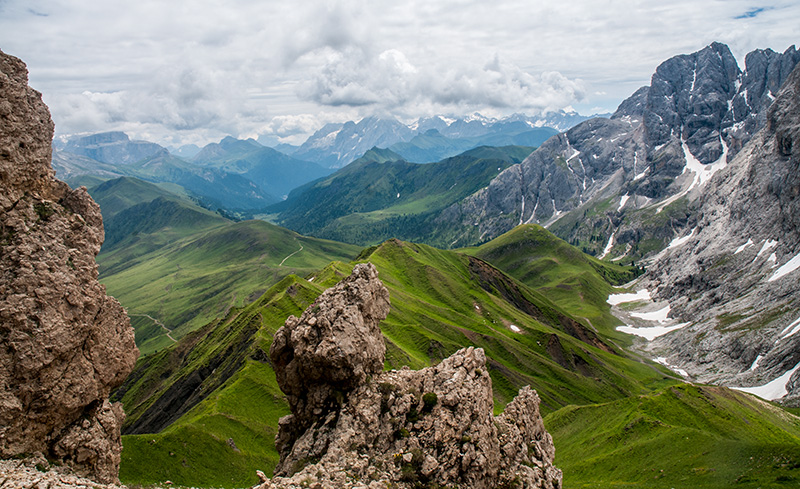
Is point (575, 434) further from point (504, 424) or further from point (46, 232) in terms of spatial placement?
point (46, 232)

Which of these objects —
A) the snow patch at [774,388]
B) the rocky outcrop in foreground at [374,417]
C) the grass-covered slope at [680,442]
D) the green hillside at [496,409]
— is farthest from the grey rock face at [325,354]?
the snow patch at [774,388]

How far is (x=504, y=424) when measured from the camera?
128 ft

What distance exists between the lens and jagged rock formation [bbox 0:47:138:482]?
26.9 metres

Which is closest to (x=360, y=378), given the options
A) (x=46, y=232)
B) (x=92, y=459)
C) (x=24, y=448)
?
(x=92, y=459)

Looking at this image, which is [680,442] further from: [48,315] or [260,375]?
[48,315]

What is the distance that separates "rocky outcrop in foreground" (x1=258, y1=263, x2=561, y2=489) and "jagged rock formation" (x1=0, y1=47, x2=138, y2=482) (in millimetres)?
11925

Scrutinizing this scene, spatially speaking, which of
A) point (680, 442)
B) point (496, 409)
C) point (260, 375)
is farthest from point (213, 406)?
point (680, 442)

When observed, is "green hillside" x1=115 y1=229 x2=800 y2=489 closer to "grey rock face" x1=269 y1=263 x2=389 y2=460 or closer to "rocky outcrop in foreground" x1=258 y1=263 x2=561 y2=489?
"grey rock face" x1=269 y1=263 x2=389 y2=460

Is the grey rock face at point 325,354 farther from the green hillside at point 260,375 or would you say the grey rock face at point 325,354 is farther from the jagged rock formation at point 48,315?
the green hillside at point 260,375

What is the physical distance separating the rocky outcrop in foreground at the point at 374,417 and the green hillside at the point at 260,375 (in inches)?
1584

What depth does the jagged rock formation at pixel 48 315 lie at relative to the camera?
2686 centimetres

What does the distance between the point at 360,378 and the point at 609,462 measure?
7065 centimetres

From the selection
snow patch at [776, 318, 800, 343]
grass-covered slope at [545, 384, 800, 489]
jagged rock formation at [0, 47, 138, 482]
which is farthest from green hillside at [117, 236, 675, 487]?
snow patch at [776, 318, 800, 343]

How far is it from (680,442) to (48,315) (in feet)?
313
